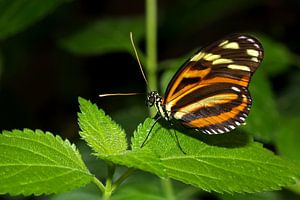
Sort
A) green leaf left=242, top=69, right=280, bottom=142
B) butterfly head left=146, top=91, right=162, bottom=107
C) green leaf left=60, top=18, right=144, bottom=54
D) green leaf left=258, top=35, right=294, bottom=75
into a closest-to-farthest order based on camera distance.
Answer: butterfly head left=146, top=91, right=162, bottom=107 → green leaf left=242, top=69, right=280, bottom=142 → green leaf left=60, top=18, right=144, bottom=54 → green leaf left=258, top=35, right=294, bottom=75

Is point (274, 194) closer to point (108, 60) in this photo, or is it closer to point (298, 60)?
point (298, 60)


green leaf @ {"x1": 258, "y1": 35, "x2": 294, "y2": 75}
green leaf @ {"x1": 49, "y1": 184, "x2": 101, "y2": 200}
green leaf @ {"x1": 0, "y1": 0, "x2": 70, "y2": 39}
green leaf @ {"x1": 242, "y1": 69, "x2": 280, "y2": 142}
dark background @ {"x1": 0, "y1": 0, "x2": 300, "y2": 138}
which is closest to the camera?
green leaf @ {"x1": 242, "y1": 69, "x2": 280, "y2": 142}

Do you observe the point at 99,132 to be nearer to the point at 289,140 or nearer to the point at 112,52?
the point at 289,140

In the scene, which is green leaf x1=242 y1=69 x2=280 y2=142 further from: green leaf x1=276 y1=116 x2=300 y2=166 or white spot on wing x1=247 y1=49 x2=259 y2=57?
white spot on wing x1=247 y1=49 x2=259 y2=57

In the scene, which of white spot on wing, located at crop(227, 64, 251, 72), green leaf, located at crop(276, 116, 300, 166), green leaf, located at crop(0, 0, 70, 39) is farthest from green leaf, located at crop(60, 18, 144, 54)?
white spot on wing, located at crop(227, 64, 251, 72)

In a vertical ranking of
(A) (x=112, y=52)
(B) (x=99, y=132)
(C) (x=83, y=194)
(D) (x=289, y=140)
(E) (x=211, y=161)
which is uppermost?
(A) (x=112, y=52)

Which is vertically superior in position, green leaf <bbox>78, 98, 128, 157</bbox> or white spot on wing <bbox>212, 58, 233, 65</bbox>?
white spot on wing <bbox>212, 58, 233, 65</bbox>

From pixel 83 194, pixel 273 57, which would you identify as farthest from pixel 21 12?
pixel 273 57

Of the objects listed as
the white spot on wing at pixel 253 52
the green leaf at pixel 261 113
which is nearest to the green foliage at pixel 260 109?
the green leaf at pixel 261 113
